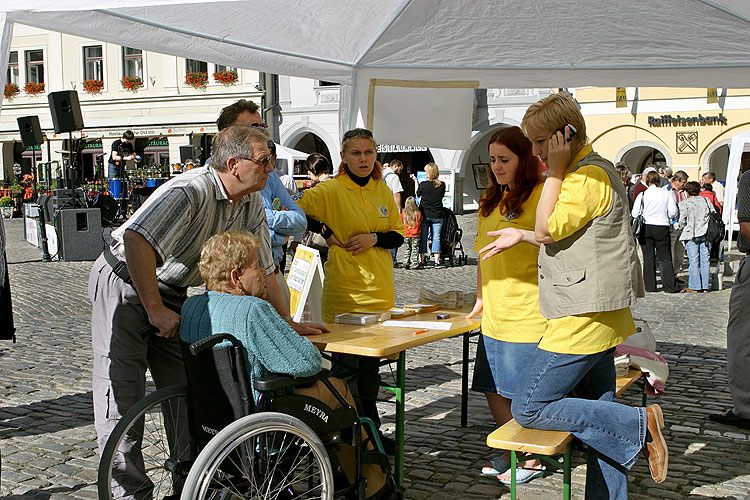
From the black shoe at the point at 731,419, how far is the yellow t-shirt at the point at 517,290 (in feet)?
6.30

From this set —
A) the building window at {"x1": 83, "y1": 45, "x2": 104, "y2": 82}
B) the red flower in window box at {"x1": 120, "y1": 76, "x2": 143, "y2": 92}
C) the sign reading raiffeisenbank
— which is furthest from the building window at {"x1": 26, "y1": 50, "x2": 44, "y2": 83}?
the sign reading raiffeisenbank

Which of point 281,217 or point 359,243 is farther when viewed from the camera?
point 281,217

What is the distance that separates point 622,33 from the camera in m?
5.19

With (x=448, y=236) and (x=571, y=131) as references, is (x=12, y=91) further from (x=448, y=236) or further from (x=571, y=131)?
(x=571, y=131)

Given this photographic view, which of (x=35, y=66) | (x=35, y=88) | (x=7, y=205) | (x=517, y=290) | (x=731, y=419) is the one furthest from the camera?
(x=35, y=66)

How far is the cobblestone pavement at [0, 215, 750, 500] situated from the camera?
13.6ft

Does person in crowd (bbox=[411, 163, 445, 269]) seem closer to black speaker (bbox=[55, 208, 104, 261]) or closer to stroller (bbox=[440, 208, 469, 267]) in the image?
stroller (bbox=[440, 208, 469, 267])

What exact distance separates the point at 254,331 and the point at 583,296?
1254 mm

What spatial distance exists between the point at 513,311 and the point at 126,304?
182cm

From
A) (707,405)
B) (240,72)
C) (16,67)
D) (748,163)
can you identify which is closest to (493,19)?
(707,405)

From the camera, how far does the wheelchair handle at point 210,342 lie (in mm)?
2973

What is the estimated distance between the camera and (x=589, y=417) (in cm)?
328

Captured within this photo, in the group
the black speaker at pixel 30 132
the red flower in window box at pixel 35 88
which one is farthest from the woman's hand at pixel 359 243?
the red flower in window box at pixel 35 88

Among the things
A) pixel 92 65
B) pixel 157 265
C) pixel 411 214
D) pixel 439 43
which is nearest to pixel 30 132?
pixel 411 214
